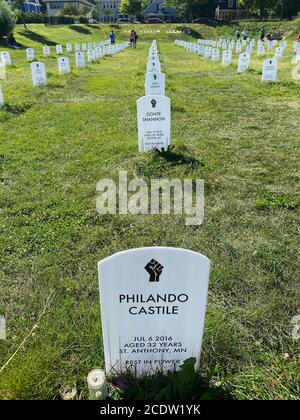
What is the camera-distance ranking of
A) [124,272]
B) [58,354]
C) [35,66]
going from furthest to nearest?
[35,66] → [58,354] → [124,272]

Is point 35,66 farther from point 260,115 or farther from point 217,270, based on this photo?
point 217,270

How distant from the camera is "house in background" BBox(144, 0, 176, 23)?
253 ft

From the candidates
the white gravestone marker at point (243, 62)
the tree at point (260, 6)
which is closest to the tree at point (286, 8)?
the tree at point (260, 6)

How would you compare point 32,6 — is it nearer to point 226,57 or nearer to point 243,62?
point 226,57

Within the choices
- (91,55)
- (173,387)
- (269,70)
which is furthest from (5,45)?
(173,387)

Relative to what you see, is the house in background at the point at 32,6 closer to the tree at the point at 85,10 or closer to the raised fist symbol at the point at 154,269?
the tree at the point at 85,10

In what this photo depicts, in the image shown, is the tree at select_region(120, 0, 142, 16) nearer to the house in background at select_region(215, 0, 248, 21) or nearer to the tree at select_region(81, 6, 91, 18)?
the tree at select_region(81, 6, 91, 18)

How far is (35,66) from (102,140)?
7.29m

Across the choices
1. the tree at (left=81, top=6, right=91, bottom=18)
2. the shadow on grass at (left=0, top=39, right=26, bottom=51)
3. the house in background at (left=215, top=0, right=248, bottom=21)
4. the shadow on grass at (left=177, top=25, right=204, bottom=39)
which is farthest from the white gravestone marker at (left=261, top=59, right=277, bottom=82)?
the tree at (left=81, top=6, right=91, bottom=18)

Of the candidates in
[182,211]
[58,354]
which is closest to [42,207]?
[182,211]

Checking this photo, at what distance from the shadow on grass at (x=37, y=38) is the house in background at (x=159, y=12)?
41.3m

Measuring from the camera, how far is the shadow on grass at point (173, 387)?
226cm
